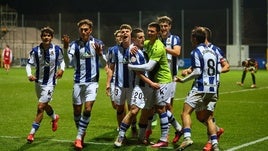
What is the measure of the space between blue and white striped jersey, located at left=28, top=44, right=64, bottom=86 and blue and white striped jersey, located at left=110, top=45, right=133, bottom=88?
117cm

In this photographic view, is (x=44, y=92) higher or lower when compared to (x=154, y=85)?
lower

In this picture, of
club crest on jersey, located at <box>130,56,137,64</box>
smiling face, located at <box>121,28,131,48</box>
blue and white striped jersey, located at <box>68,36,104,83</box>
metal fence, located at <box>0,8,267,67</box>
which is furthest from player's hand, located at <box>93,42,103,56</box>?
metal fence, located at <box>0,8,267,67</box>

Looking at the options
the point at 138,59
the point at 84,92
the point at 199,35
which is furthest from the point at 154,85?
the point at 84,92

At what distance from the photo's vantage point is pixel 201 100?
392 inches

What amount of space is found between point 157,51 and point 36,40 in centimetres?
5158

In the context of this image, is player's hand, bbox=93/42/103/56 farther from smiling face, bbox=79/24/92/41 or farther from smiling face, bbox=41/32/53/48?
smiling face, bbox=41/32/53/48

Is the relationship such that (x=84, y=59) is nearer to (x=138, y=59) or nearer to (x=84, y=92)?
(x=84, y=92)

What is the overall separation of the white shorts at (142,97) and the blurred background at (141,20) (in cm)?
3871

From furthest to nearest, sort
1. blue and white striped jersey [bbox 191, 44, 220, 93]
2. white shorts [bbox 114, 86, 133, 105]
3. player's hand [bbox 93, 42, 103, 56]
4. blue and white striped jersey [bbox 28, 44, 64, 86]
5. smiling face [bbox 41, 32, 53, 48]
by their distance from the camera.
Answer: blue and white striped jersey [bbox 28, 44, 64, 86]
smiling face [bbox 41, 32, 53, 48]
white shorts [bbox 114, 86, 133, 105]
player's hand [bbox 93, 42, 103, 56]
blue and white striped jersey [bbox 191, 44, 220, 93]

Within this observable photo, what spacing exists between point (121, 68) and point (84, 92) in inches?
35.8

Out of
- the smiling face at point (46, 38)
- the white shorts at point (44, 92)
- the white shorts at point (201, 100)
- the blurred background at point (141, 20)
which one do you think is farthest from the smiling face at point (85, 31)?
the blurred background at point (141, 20)

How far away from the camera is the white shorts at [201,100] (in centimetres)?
994

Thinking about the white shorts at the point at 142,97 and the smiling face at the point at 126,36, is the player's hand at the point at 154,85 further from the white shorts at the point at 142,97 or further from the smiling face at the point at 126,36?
the smiling face at the point at 126,36

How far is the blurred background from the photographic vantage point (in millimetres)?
51531
